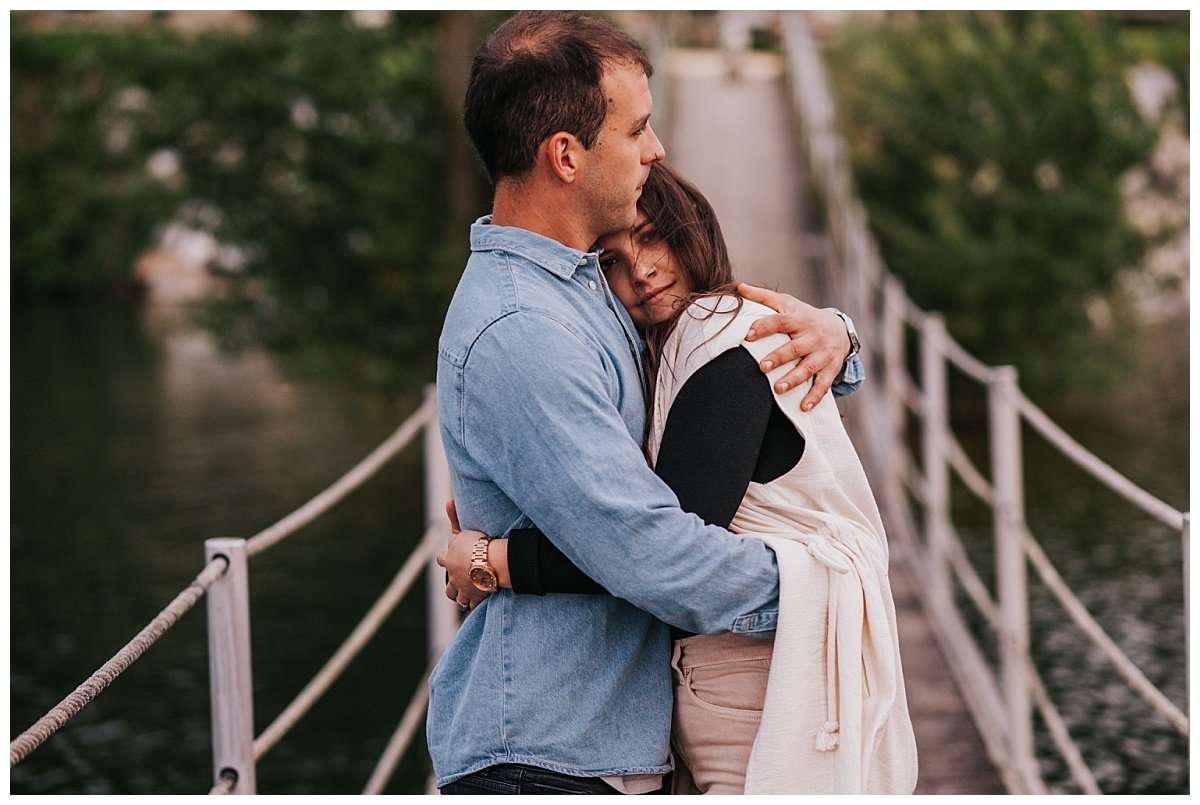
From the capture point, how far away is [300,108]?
10.7 metres

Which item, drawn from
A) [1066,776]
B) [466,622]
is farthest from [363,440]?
[466,622]

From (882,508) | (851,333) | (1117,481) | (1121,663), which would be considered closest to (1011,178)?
(882,508)

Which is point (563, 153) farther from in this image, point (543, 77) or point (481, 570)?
point (481, 570)

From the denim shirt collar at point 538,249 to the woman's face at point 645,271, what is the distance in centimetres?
10

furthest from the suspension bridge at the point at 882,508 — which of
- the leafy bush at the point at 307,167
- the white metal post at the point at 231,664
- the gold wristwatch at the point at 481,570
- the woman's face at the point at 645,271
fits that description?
the leafy bush at the point at 307,167

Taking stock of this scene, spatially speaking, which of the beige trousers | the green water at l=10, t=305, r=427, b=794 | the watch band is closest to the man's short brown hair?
the watch band

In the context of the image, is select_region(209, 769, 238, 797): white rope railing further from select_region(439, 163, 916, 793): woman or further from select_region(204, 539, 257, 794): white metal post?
select_region(439, 163, 916, 793): woman

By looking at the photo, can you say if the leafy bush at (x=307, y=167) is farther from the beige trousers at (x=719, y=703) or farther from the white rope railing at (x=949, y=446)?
the beige trousers at (x=719, y=703)

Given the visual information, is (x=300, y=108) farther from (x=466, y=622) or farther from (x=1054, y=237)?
(x=466, y=622)

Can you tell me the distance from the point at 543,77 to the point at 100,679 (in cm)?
88

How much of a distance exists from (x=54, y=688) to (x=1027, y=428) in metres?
8.98

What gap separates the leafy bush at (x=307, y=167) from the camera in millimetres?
10477

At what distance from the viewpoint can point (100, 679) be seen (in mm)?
1755

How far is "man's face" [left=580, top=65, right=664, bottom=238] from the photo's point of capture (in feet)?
5.09
